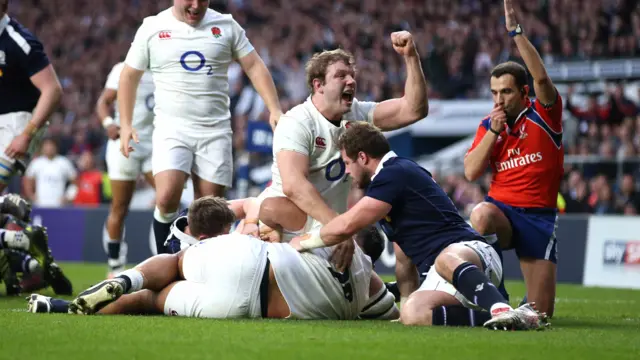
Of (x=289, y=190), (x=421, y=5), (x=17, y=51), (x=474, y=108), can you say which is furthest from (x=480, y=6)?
(x=289, y=190)

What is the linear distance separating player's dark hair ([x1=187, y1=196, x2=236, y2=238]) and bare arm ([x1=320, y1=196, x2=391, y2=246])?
848 mm

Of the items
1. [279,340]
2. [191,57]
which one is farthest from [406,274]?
[191,57]

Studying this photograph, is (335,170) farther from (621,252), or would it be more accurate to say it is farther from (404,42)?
(621,252)

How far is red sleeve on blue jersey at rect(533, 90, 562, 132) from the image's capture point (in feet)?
25.5

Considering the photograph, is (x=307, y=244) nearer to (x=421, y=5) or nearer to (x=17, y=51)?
(x=17, y=51)

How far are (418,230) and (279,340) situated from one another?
5.13 ft

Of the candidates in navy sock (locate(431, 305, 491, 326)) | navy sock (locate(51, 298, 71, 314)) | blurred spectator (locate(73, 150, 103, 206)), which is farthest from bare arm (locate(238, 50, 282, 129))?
blurred spectator (locate(73, 150, 103, 206))

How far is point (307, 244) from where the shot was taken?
659 cm

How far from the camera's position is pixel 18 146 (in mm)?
9211

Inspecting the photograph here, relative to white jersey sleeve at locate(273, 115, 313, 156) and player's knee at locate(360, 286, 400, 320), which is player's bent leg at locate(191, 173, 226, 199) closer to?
white jersey sleeve at locate(273, 115, 313, 156)

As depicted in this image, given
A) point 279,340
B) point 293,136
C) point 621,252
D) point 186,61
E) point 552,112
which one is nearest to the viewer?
point 279,340

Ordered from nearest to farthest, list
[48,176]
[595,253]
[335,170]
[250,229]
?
[335,170] → [250,229] → [595,253] → [48,176]

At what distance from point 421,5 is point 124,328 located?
1904 cm

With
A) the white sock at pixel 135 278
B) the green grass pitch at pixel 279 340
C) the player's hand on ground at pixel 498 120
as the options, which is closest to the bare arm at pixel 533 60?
the player's hand on ground at pixel 498 120
